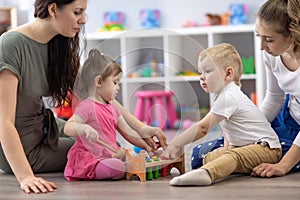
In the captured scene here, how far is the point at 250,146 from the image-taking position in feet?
6.52

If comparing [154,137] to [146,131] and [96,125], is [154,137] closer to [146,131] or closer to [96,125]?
[146,131]

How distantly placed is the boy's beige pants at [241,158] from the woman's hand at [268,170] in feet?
0.09

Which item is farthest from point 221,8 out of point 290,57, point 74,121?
point 74,121

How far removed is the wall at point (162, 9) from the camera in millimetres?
4422

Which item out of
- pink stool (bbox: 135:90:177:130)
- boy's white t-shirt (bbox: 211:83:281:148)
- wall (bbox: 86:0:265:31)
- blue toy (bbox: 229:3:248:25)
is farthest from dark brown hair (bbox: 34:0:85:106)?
wall (bbox: 86:0:265:31)

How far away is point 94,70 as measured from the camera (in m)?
1.92

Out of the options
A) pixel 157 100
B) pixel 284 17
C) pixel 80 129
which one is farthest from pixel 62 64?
pixel 157 100

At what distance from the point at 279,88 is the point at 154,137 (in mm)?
516

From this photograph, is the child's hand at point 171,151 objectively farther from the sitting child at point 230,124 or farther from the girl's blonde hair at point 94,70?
the girl's blonde hair at point 94,70

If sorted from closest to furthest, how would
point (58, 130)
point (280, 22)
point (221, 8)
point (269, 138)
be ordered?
point (280, 22), point (269, 138), point (58, 130), point (221, 8)

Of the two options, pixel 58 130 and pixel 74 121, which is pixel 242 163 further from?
pixel 58 130

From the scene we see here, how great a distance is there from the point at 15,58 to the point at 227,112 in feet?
2.25

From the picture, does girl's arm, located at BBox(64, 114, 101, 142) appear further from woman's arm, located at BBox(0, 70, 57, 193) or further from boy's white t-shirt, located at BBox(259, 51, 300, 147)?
boy's white t-shirt, located at BBox(259, 51, 300, 147)

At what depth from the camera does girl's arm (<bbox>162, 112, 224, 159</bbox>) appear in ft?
6.35
